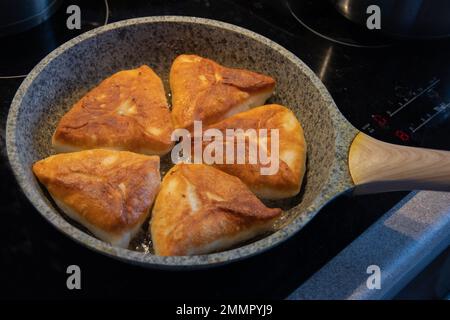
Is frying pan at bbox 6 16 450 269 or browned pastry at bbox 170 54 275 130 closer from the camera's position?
frying pan at bbox 6 16 450 269

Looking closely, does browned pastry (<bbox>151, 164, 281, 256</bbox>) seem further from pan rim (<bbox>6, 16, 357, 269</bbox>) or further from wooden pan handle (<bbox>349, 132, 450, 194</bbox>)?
wooden pan handle (<bbox>349, 132, 450, 194</bbox>)

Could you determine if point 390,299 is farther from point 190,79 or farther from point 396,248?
point 190,79

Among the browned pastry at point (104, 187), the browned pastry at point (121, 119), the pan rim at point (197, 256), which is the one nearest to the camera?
the pan rim at point (197, 256)

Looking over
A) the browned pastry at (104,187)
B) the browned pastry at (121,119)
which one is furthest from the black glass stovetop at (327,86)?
the browned pastry at (121,119)

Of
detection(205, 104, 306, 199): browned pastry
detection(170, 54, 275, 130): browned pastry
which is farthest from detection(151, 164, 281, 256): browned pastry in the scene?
detection(170, 54, 275, 130): browned pastry

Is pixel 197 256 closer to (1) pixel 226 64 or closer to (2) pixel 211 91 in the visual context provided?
(2) pixel 211 91

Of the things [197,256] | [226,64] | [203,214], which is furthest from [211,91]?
[197,256]

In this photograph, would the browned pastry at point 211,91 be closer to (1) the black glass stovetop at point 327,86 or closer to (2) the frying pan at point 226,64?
(2) the frying pan at point 226,64
